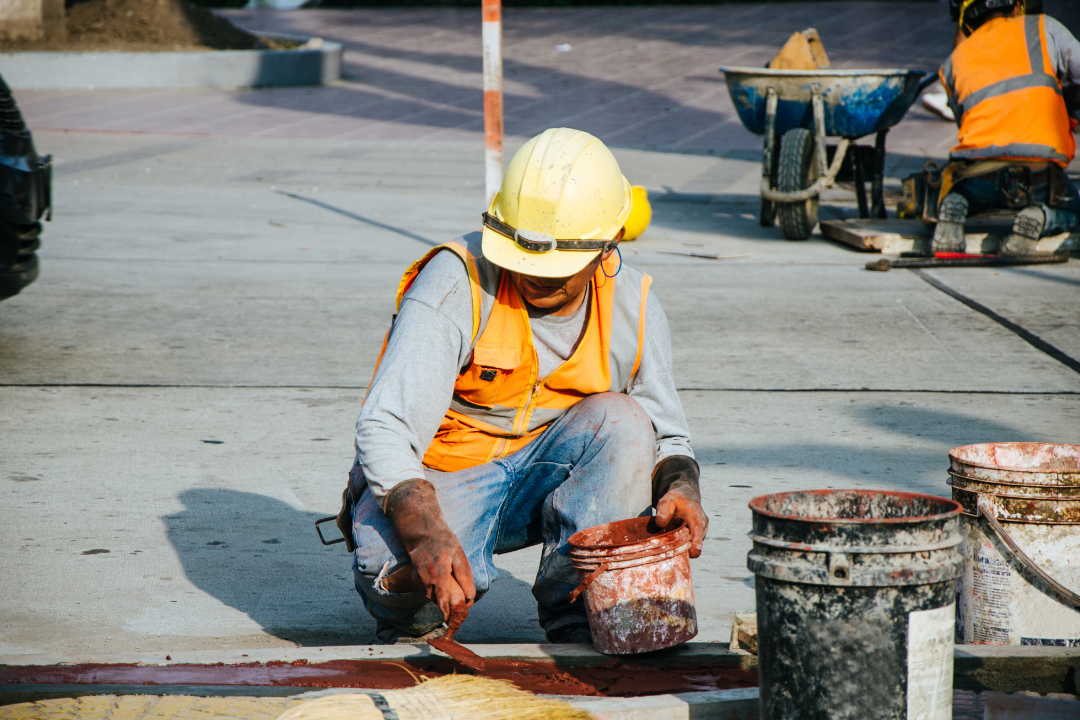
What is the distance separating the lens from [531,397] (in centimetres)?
278

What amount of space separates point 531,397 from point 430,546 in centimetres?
57

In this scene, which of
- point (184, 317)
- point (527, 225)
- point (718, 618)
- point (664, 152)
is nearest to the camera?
point (527, 225)

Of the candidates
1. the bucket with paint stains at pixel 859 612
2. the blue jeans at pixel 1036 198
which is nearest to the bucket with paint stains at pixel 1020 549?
the bucket with paint stains at pixel 859 612

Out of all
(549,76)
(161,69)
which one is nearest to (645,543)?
(161,69)

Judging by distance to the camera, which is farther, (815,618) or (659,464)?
(659,464)

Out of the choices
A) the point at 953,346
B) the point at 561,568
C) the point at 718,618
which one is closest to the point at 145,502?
the point at 561,568

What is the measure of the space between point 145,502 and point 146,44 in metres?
15.6

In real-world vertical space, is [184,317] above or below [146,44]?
below

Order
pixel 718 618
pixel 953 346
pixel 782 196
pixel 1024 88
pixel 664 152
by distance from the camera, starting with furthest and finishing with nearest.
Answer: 1. pixel 664 152
2. pixel 782 196
3. pixel 1024 88
4. pixel 953 346
5. pixel 718 618

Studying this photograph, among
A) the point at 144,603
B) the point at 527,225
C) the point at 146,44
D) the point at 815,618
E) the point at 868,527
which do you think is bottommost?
the point at 144,603

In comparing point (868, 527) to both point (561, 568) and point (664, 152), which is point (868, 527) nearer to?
point (561, 568)

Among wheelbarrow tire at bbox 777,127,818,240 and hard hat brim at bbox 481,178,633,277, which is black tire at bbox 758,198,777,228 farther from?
hard hat brim at bbox 481,178,633,277

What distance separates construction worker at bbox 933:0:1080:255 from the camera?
7.08 metres

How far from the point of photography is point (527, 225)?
2678 millimetres
